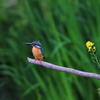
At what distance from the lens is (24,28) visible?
3457 mm

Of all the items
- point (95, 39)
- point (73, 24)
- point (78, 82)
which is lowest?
point (78, 82)

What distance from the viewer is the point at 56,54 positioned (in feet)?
8.72

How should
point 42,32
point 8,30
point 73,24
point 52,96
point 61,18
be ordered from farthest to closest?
point 8,30, point 42,32, point 61,18, point 73,24, point 52,96

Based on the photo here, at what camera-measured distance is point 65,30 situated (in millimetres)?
3049

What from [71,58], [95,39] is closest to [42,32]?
[71,58]

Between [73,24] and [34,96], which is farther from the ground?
[73,24]

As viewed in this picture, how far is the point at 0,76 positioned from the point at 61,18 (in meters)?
1.37

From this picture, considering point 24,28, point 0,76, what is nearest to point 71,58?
point 24,28

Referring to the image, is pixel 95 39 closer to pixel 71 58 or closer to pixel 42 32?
pixel 71 58

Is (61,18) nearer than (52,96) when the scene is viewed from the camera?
No

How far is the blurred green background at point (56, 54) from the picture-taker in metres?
2.56

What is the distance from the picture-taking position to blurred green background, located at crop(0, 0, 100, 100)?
2556 mm

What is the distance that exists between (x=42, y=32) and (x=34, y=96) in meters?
0.69

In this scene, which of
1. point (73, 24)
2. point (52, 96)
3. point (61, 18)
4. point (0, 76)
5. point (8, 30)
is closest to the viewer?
point (52, 96)
